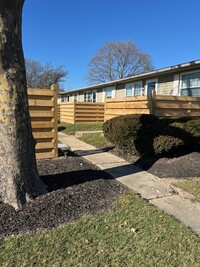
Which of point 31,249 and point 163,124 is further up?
point 163,124

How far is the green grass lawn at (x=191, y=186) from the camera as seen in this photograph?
3629 mm

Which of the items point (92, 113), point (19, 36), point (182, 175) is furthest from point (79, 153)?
point (92, 113)

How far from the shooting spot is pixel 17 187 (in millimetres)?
2980

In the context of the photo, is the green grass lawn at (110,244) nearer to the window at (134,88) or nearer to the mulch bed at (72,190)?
the mulch bed at (72,190)

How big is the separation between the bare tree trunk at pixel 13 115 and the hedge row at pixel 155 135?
3.27 meters

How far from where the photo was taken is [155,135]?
5680 mm

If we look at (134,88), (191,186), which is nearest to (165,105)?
(191,186)

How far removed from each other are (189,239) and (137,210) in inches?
30.4

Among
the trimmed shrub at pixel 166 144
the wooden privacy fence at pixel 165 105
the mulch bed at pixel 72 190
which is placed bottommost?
the mulch bed at pixel 72 190

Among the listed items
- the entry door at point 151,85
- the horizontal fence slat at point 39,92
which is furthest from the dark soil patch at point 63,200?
the entry door at point 151,85

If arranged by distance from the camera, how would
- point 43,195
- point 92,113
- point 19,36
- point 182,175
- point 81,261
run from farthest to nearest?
point 92,113
point 182,175
point 43,195
point 19,36
point 81,261

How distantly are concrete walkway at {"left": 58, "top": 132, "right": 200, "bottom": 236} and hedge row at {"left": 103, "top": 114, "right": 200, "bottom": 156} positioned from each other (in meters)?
0.59

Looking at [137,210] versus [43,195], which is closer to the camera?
[137,210]

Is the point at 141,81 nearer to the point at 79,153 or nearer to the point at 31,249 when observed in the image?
the point at 79,153
